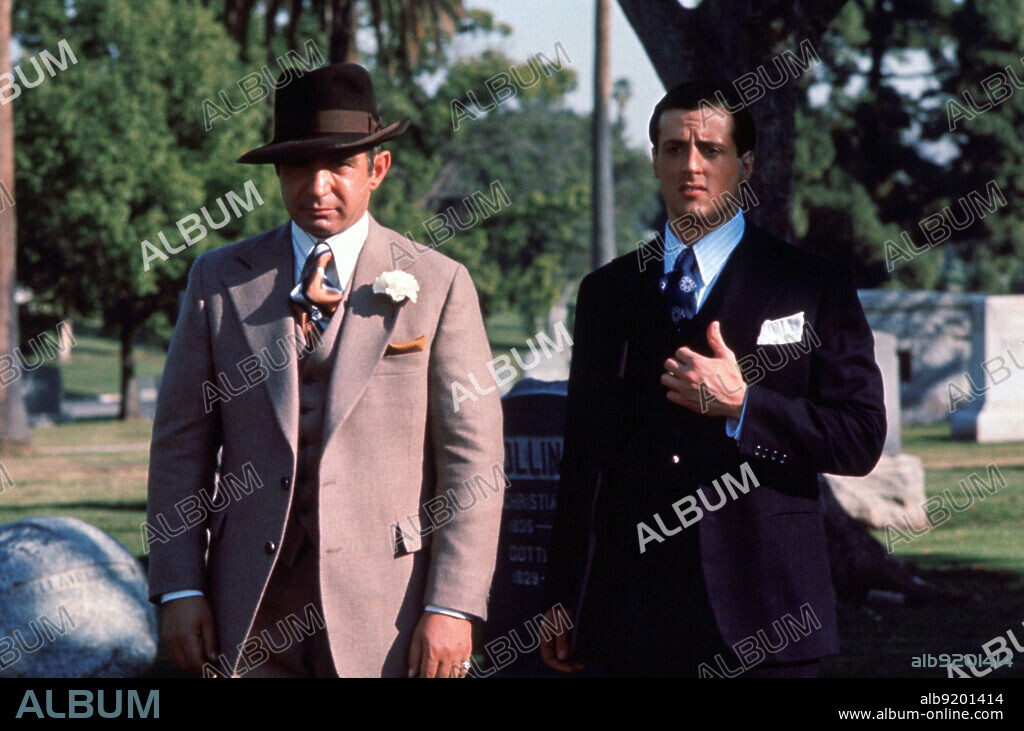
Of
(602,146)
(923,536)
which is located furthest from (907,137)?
(923,536)

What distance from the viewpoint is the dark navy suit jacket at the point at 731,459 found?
11.4ft

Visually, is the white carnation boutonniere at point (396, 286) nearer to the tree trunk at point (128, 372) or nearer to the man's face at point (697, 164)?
the man's face at point (697, 164)

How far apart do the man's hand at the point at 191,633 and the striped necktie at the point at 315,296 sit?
0.77m

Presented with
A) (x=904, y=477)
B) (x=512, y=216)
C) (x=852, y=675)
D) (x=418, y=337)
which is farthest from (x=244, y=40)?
(x=512, y=216)

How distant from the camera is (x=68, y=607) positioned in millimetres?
7469

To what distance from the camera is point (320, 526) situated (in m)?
3.59

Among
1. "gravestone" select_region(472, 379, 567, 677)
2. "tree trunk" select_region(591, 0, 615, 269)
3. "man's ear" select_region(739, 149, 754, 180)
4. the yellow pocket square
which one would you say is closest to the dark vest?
the yellow pocket square

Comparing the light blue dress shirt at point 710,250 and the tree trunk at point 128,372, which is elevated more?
the tree trunk at point 128,372

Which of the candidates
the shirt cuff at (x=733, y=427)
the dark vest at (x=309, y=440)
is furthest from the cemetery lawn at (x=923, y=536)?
Result: the dark vest at (x=309, y=440)

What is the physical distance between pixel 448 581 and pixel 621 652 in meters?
0.49

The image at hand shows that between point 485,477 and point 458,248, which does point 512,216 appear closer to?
point 458,248

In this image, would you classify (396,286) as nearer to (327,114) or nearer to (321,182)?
(321,182)

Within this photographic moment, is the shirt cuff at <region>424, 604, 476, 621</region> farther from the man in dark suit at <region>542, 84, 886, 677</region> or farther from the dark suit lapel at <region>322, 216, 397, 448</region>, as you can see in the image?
the dark suit lapel at <region>322, 216, 397, 448</region>

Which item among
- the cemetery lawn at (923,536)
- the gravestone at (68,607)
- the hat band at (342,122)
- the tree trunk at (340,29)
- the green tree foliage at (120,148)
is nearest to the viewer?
the hat band at (342,122)
